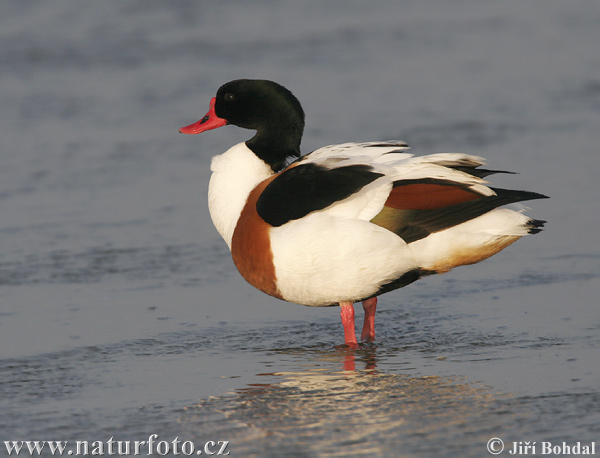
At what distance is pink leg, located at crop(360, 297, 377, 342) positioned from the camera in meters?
6.06

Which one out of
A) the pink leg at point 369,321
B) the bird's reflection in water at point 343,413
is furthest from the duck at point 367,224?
the bird's reflection in water at point 343,413

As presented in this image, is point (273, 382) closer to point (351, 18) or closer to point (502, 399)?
point (502, 399)

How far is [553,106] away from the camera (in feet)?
37.0

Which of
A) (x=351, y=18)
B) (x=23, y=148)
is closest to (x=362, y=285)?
(x=23, y=148)

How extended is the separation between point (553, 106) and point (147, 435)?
7977mm

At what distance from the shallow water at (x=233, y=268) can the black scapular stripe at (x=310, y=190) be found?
80 cm

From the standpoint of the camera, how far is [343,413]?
4.60 m

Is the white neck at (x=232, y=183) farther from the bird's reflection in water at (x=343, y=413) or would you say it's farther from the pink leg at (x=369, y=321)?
the bird's reflection in water at (x=343, y=413)

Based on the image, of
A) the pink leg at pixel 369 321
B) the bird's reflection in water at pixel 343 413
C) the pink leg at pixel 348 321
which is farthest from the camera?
the pink leg at pixel 369 321

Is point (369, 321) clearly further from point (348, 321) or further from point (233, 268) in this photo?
point (233, 268)

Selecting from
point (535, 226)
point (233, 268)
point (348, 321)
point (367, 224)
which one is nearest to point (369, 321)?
point (348, 321)

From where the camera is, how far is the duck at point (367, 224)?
18.3ft

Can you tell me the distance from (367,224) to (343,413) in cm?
131

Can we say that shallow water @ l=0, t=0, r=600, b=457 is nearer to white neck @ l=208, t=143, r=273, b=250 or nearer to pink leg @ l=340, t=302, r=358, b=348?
pink leg @ l=340, t=302, r=358, b=348
